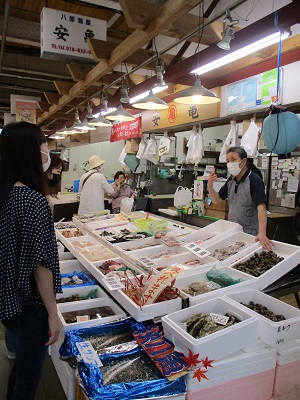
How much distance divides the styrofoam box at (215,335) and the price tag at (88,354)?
0.46 metres

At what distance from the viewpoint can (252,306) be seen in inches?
93.4

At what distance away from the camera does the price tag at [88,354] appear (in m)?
1.86

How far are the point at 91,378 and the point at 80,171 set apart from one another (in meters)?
13.0

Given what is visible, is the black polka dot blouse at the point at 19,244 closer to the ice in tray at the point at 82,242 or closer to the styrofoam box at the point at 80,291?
the styrofoam box at the point at 80,291

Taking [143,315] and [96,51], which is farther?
[96,51]

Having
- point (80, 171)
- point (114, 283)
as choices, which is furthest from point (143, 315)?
point (80, 171)

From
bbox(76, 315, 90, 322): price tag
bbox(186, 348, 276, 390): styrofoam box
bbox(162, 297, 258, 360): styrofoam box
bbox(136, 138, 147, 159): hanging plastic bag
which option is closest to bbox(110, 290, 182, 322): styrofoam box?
bbox(162, 297, 258, 360): styrofoam box

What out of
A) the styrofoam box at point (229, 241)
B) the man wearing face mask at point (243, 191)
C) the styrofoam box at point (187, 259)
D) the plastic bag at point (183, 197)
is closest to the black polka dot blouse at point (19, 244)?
the styrofoam box at point (187, 259)

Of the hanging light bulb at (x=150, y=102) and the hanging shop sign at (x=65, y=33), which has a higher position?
the hanging shop sign at (x=65, y=33)

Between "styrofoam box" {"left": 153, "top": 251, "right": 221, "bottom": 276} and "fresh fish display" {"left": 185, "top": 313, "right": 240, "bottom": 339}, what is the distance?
0.63 metres

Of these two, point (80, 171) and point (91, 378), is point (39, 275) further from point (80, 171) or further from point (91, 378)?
point (80, 171)

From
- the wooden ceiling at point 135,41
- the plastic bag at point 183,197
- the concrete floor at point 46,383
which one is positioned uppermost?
the wooden ceiling at point 135,41

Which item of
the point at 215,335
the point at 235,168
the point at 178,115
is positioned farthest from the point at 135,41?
the point at 215,335

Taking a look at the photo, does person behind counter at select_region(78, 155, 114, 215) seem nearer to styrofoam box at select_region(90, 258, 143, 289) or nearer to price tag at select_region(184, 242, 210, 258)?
styrofoam box at select_region(90, 258, 143, 289)
